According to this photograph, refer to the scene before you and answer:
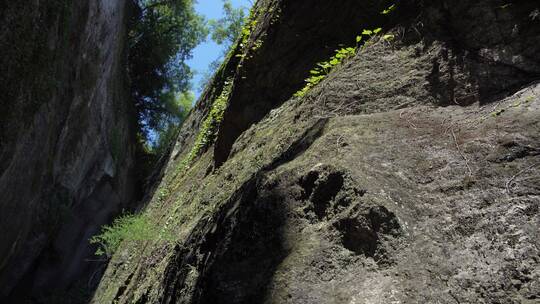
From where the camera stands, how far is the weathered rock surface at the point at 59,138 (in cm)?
720

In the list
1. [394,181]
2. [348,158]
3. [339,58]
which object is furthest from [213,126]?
[394,181]

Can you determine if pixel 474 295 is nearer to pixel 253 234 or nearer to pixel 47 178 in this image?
pixel 253 234

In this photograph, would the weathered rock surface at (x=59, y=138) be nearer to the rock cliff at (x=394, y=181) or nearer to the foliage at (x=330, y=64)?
the rock cliff at (x=394, y=181)

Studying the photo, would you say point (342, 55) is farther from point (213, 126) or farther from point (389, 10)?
point (213, 126)

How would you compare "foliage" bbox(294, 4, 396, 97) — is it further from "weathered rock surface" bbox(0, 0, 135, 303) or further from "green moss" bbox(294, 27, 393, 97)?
"weathered rock surface" bbox(0, 0, 135, 303)

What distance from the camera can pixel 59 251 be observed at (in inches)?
567

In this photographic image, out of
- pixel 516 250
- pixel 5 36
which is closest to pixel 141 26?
pixel 5 36

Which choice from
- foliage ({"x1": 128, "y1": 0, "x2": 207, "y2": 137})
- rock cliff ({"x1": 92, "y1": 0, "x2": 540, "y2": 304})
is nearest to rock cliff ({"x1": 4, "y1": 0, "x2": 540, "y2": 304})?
rock cliff ({"x1": 92, "y1": 0, "x2": 540, "y2": 304})

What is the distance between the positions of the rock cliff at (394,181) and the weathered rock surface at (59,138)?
3.04 metres

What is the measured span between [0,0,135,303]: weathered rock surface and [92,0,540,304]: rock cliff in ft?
9.96

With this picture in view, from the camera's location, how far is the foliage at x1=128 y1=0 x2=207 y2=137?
70.4ft

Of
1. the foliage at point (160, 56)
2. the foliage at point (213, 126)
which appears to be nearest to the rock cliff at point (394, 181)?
the foliage at point (213, 126)

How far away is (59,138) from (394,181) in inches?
331

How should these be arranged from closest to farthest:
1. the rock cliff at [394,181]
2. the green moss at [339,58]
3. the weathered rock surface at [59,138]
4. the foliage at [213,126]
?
the rock cliff at [394,181]
the green moss at [339,58]
the weathered rock surface at [59,138]
the foliage at [213,126]
